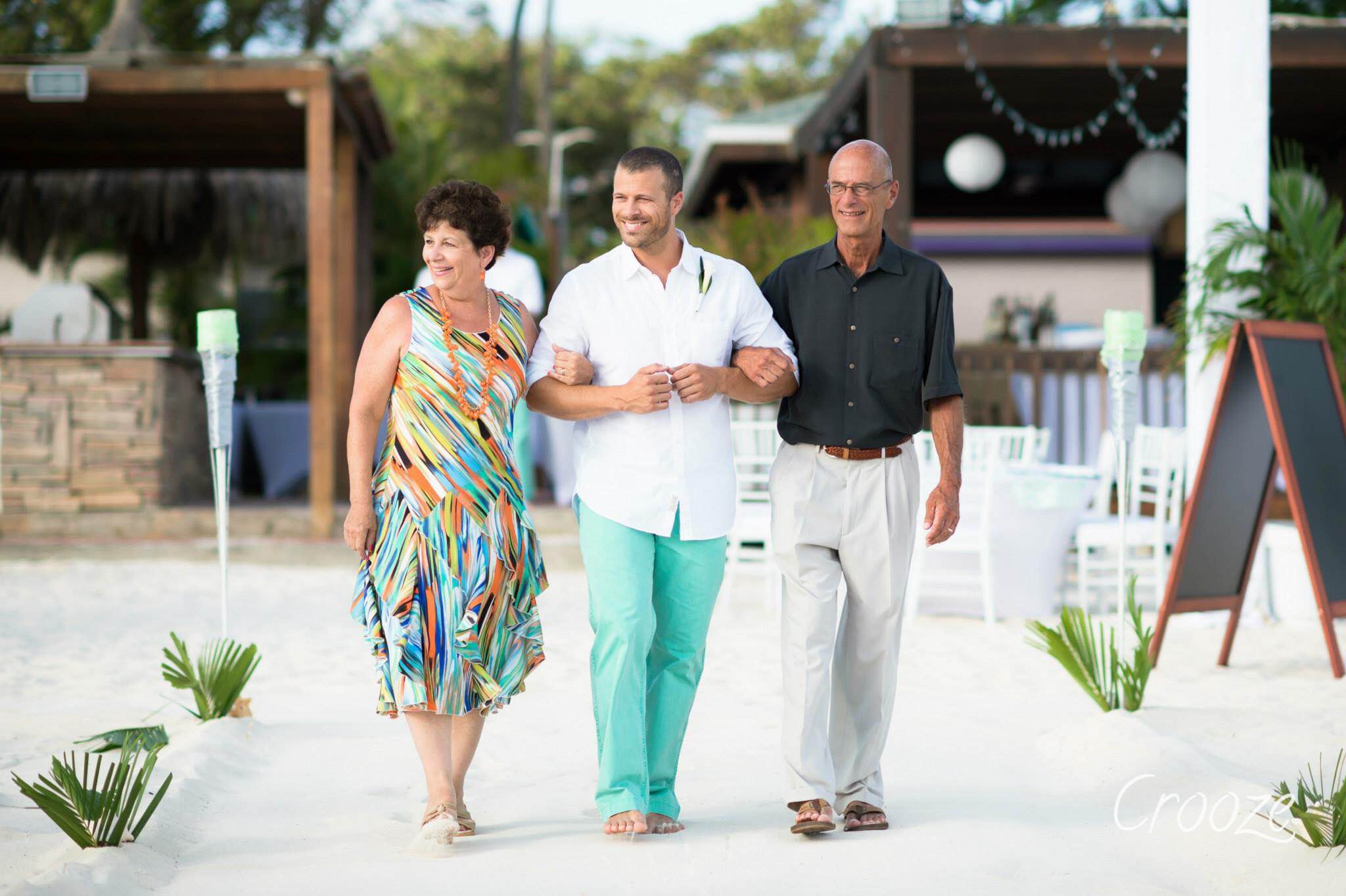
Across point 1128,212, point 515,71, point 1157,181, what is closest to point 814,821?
point 1157,181

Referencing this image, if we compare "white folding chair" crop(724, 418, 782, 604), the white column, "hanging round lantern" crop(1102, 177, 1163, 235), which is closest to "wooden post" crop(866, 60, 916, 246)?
"white folding chair" crop(724, 418, 782, 604)

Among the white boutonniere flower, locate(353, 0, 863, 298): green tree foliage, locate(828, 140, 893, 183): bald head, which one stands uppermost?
locate(353, 0, 863, 298): green tree foliage

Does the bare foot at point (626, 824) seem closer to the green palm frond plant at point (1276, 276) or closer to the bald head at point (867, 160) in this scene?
the bald head at point (867, 160)

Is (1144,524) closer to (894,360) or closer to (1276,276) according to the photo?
(1276,276)

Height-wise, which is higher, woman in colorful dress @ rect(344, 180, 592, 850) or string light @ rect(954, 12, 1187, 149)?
string light @ rect(954, 12, 1187, 149)

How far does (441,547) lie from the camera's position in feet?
10.9

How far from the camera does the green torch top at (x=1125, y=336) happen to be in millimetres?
5004

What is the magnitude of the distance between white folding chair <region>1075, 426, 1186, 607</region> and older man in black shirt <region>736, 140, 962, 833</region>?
10.6 feet

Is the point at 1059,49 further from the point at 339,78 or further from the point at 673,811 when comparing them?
the point at 673,811

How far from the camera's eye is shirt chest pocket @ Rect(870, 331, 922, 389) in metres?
3.51

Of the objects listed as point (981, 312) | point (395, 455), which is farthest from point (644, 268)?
point (981, 312)

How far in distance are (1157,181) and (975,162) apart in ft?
4.98

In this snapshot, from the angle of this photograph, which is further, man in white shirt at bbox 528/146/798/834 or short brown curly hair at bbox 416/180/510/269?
short brown curly hair at bbox 416/180/510/269

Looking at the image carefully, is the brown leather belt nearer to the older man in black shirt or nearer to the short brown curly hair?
the older man in black shirt
